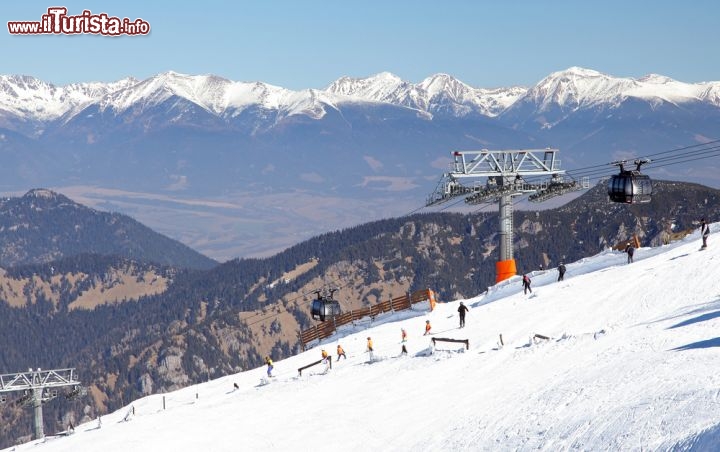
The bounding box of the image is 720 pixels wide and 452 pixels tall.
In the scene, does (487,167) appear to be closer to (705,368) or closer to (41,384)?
(41,384)

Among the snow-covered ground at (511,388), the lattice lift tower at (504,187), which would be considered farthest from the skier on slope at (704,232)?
the lattice lift tower at (504,187)

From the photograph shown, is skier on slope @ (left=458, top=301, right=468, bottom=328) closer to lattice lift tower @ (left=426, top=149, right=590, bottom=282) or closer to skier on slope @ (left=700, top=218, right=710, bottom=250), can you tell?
skier on slope @ (left=700, top=218, right=710, bottom=250)

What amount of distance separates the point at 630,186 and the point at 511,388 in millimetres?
Answer: 29987

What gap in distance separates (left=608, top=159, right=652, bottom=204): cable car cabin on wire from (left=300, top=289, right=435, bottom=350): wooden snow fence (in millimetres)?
15270

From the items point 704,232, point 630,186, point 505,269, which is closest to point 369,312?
point 505,269

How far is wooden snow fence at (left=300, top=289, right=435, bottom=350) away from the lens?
84.4 metres

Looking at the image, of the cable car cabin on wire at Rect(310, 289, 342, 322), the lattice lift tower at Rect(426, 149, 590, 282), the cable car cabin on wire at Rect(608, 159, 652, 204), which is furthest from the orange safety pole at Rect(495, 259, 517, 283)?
the cable car cabin on wire at Rect(608, 159, 652, 204)

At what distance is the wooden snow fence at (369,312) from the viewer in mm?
84438

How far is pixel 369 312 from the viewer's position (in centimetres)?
8875

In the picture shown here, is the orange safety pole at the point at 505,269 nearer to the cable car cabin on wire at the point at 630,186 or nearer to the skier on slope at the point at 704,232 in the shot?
the skier on slope at the point at 704,232

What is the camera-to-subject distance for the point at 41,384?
10212cm

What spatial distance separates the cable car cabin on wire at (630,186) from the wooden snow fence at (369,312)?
601 inches

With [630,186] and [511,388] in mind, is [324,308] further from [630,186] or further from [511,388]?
[511,388]

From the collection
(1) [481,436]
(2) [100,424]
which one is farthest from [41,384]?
(1) [481,436]
